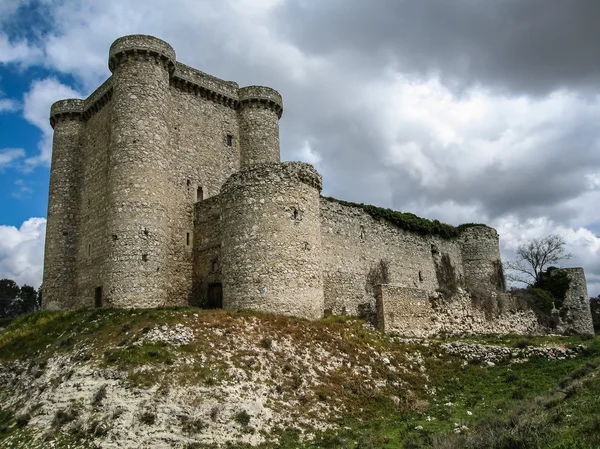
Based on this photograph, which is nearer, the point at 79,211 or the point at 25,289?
the point at 79,211

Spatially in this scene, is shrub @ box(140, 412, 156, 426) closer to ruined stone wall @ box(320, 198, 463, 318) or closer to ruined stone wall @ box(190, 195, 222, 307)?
ruined stone wall @ box(190, 195, 222, 307)

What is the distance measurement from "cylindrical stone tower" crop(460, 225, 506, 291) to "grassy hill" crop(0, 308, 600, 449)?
50.2ft

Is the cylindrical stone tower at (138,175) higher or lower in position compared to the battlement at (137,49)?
lower

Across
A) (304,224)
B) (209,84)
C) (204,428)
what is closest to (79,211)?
(209,84)

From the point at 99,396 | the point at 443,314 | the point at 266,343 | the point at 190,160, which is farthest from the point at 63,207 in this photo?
the point at 443,314

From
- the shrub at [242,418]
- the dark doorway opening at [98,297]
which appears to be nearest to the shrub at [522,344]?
the shrub at [242,418]

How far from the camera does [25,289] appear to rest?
263 feet

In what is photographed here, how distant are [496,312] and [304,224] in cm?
1295

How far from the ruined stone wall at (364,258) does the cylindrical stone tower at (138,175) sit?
770 centimetres

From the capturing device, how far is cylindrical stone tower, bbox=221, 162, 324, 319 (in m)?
20.9

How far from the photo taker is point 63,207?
28.4 metres

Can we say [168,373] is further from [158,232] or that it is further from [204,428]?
[158,232]

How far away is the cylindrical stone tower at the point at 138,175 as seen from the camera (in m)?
23.1

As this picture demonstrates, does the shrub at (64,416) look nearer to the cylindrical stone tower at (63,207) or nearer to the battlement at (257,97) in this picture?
the cylindrical stone tower at (63,207)
